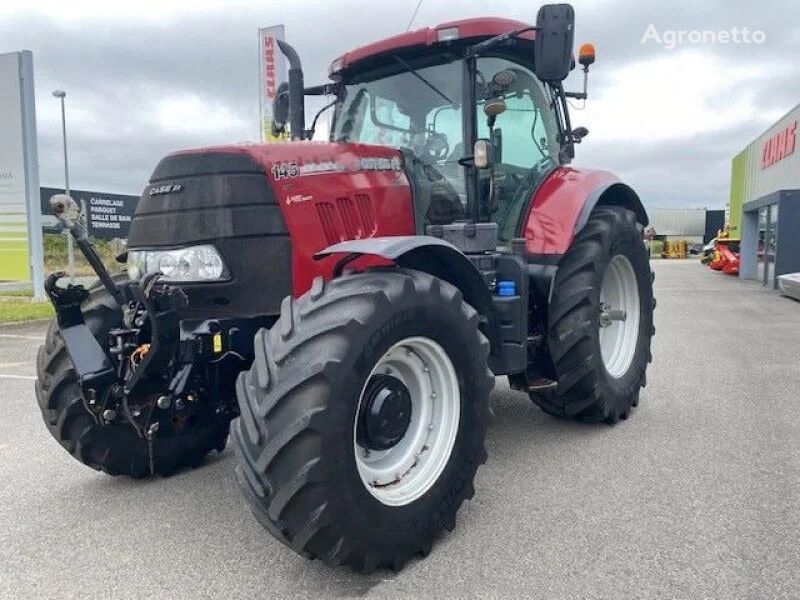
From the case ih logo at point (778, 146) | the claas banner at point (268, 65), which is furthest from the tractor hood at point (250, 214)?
the case ih logo at point (778, 146)

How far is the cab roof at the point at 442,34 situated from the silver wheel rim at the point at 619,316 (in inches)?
72.7

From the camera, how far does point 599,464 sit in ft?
12.4

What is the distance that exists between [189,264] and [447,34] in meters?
1.91

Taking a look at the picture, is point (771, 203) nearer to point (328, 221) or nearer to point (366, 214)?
point (366, 214)

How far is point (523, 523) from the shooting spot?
3.02m

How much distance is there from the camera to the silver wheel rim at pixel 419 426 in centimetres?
276

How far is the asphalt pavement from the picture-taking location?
253 centimetres

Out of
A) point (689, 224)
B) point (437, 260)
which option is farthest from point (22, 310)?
point (689, 224)

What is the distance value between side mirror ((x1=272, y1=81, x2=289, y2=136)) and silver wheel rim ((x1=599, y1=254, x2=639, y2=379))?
98.0 inches

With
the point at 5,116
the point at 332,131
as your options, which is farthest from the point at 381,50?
the point at 5,116

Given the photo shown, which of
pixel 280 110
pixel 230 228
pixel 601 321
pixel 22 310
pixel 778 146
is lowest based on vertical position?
pixel 22 310

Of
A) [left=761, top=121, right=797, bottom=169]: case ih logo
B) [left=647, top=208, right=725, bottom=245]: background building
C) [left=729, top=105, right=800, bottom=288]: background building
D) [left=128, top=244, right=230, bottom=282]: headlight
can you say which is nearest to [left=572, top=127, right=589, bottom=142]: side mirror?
[left=128, top=244, right=230, bottom=282]: headlight

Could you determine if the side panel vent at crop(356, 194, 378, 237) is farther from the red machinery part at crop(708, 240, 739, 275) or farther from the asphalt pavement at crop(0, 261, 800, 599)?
the red machinery part at crop(708, 240, 739, 275)

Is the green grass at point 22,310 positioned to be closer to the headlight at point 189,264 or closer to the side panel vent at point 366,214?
the headlight at point 189,264
